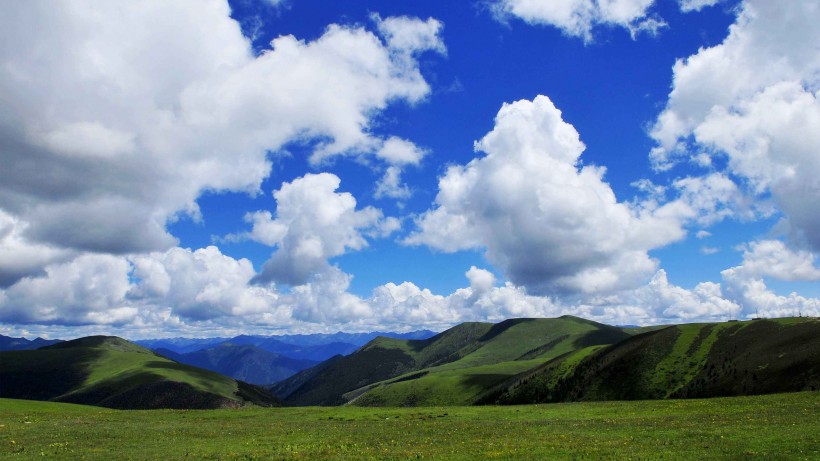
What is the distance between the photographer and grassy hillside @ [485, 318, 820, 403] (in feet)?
266

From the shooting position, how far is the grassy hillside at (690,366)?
80938mm

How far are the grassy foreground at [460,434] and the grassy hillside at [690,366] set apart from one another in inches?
1135

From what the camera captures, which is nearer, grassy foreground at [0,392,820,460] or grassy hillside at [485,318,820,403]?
grassy foreground at [0,392,820,460]

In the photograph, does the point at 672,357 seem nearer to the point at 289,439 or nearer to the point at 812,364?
the point at 812,364

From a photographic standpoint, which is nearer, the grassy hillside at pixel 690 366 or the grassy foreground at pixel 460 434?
the grassy foreground at pixel 460 434

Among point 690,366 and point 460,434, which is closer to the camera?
A: point 460,434

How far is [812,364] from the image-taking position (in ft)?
247

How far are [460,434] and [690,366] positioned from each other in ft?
280

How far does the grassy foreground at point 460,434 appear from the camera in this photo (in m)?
32.3

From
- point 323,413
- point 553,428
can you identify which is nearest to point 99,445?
point 323,413

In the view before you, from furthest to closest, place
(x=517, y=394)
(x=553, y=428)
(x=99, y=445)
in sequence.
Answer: (x=517, y=394)
(x=553, y=428)
(x=99, y=445)

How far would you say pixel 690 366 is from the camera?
107000 mm

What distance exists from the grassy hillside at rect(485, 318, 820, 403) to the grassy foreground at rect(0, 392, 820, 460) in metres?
28.8

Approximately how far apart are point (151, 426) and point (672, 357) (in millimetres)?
108289
